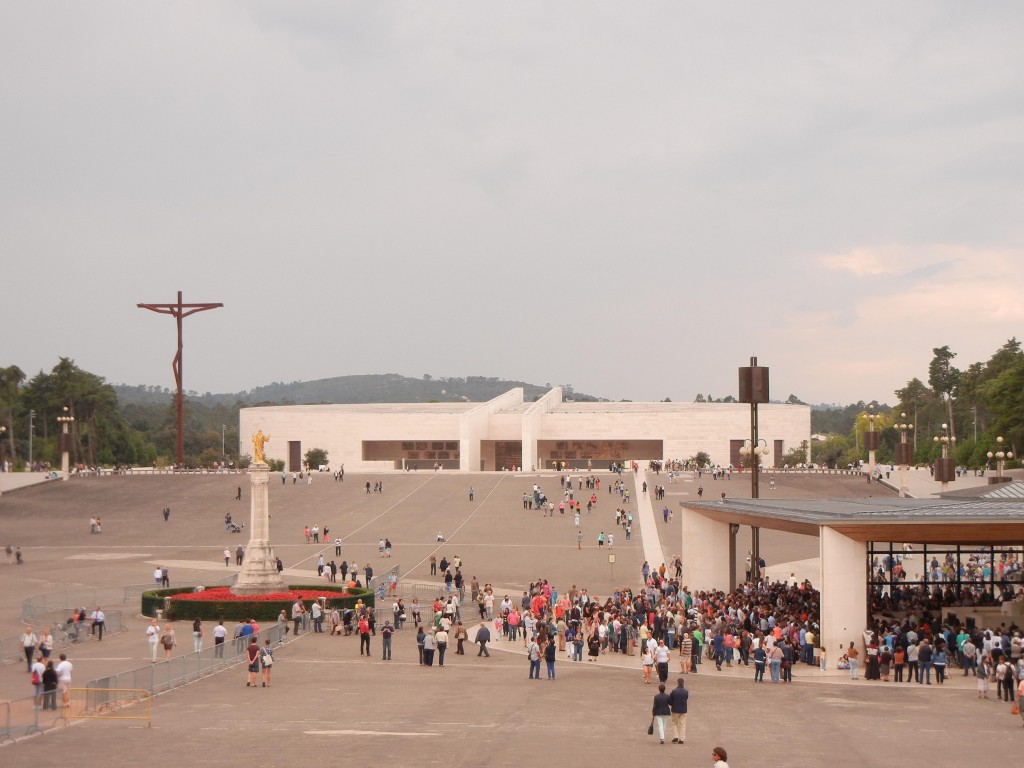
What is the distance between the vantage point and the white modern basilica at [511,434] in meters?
108

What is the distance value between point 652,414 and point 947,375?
2952 cm

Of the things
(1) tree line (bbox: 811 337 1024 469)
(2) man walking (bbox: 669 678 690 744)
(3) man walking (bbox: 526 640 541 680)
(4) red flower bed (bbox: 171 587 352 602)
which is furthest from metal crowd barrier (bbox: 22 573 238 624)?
(1) tree line (bbox: 811 337 1024 469)

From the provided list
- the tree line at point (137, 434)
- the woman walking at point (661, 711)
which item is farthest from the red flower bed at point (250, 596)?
the tree line at point (137, 434)

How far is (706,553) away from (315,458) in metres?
77.2

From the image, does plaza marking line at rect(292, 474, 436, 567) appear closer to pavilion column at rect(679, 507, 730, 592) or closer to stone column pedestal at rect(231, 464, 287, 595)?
stone column pedestal at rect(231, 464, 287, 595)

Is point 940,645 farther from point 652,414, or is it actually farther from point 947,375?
point 947,375

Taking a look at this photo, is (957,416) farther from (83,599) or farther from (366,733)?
(366,733)

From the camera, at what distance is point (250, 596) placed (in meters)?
31.7

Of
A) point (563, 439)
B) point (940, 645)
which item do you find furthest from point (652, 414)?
point (940, 645)

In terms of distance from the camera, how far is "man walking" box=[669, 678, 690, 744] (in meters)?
15.1

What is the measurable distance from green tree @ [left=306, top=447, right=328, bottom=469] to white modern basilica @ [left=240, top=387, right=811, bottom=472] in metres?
0.83

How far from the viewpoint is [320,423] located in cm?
10831

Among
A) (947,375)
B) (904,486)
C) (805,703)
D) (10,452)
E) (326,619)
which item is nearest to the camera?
(805,703)

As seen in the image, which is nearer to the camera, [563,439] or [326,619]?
[326,619]
